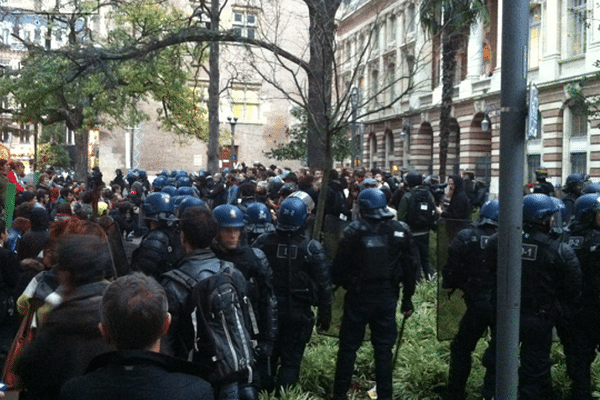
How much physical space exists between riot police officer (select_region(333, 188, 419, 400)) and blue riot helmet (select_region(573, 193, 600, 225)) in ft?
4.56

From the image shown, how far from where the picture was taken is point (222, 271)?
4.35 metres

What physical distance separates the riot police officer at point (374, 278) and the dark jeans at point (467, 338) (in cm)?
53

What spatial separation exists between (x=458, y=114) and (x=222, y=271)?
33.3m

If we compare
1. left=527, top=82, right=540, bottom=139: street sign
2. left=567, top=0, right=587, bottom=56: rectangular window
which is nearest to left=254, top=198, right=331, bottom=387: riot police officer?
left=527, top=82, right=540, bottom=139: street sign

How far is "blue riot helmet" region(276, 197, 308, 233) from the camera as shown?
6.34 m

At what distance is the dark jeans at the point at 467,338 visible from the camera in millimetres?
6102

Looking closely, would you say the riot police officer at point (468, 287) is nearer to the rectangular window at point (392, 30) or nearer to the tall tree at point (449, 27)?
the tall tree at point (449, 27)

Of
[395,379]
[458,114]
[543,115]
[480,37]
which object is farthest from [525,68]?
[458,114]

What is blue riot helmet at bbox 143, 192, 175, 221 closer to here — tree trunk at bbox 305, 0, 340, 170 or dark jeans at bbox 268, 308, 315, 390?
dark jeans at bbox 268, 308, 315, 390

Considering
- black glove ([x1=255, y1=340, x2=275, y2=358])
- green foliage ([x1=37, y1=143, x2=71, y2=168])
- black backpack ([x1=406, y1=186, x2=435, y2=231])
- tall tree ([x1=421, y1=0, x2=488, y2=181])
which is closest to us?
black glove ([x1=255, y1=340, x2=275, y2=358])

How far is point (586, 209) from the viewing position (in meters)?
6.29

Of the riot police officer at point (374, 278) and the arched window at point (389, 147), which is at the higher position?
the arched window at point (389, 147)

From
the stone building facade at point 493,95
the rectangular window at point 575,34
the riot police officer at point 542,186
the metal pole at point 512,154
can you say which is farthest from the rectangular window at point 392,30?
the metal pole at point 512,154

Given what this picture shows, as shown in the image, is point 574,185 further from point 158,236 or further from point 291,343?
point 158,236
